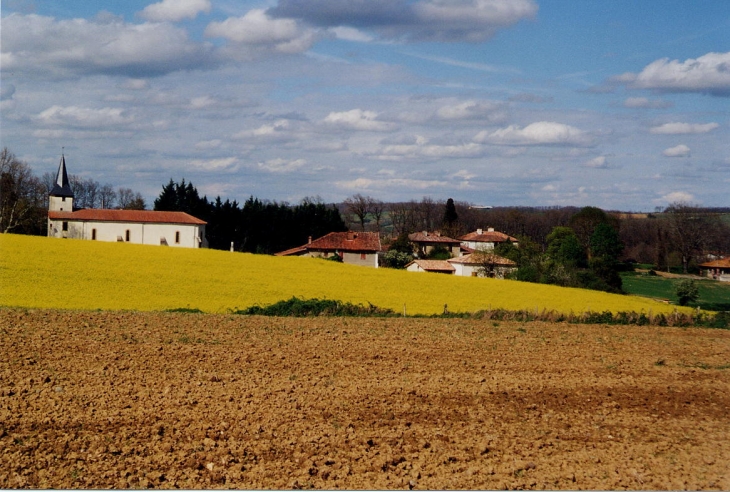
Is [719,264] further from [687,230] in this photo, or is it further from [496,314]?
[496,314]

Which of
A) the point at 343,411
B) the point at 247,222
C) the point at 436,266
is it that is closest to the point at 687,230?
the point at 436,266

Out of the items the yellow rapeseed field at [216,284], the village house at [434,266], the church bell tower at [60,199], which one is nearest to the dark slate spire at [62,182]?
the church bell tower at [60,199]

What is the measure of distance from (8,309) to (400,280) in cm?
2388

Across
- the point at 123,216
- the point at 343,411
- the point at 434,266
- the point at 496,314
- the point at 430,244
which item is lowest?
the point at 343,411

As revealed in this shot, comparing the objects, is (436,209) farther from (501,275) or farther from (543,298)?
(543,298)

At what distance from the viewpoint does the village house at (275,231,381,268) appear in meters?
68.4

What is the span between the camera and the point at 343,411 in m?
12.3

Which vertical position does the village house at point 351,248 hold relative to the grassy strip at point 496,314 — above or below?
above

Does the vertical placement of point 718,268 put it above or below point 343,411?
above

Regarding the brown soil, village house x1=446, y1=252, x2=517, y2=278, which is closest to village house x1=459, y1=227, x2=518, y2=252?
village house x1=446, y1=252, x2=517, y2=278

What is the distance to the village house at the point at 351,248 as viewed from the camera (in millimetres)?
68375

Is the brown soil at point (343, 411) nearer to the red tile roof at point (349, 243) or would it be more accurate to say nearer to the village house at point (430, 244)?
the red tile roof at point (349, 243)

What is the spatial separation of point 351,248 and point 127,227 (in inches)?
824

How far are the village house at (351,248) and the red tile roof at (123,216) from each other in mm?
11963
